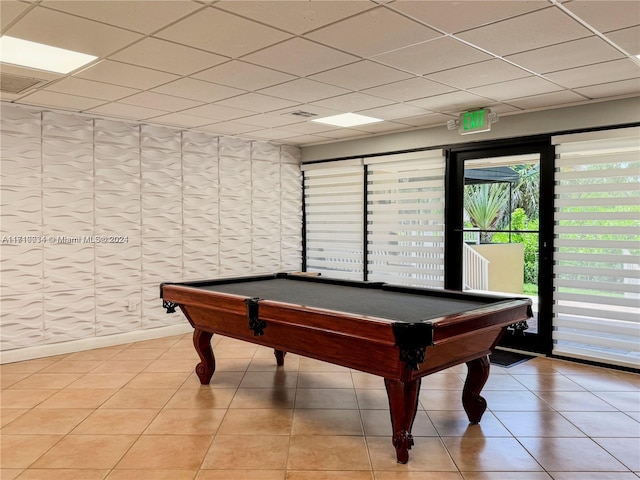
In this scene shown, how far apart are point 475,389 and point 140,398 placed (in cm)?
261

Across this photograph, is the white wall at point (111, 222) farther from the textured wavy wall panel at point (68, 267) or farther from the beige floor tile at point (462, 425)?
the beige floor tile at point (462, 425)

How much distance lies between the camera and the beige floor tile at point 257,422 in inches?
133

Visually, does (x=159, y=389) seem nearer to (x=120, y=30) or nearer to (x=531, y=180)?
(x=120, y=30)

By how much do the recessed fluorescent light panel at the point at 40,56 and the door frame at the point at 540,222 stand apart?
161 inches

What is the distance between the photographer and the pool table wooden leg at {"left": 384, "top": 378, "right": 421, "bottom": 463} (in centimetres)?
290

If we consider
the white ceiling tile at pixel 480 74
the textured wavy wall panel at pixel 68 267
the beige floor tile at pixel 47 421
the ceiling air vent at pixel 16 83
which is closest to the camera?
the beige floor tile at pixel 47 421

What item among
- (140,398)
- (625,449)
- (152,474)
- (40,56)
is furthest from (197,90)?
(625,449)

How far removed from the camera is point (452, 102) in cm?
489

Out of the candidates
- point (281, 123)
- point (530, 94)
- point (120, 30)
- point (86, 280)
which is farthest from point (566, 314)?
point (86, 280)

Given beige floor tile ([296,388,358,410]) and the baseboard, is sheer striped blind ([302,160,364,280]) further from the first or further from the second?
beige floor tile ([296,388,358,410])

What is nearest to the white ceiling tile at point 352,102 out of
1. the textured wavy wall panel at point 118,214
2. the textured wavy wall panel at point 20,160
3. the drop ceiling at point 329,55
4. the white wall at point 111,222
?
the drop ceiling at point 329,55

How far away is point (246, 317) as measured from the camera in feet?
12.1

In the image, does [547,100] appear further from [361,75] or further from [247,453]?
[247,453]

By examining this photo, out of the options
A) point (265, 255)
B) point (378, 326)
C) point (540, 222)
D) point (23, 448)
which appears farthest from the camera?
point (265, 255)
